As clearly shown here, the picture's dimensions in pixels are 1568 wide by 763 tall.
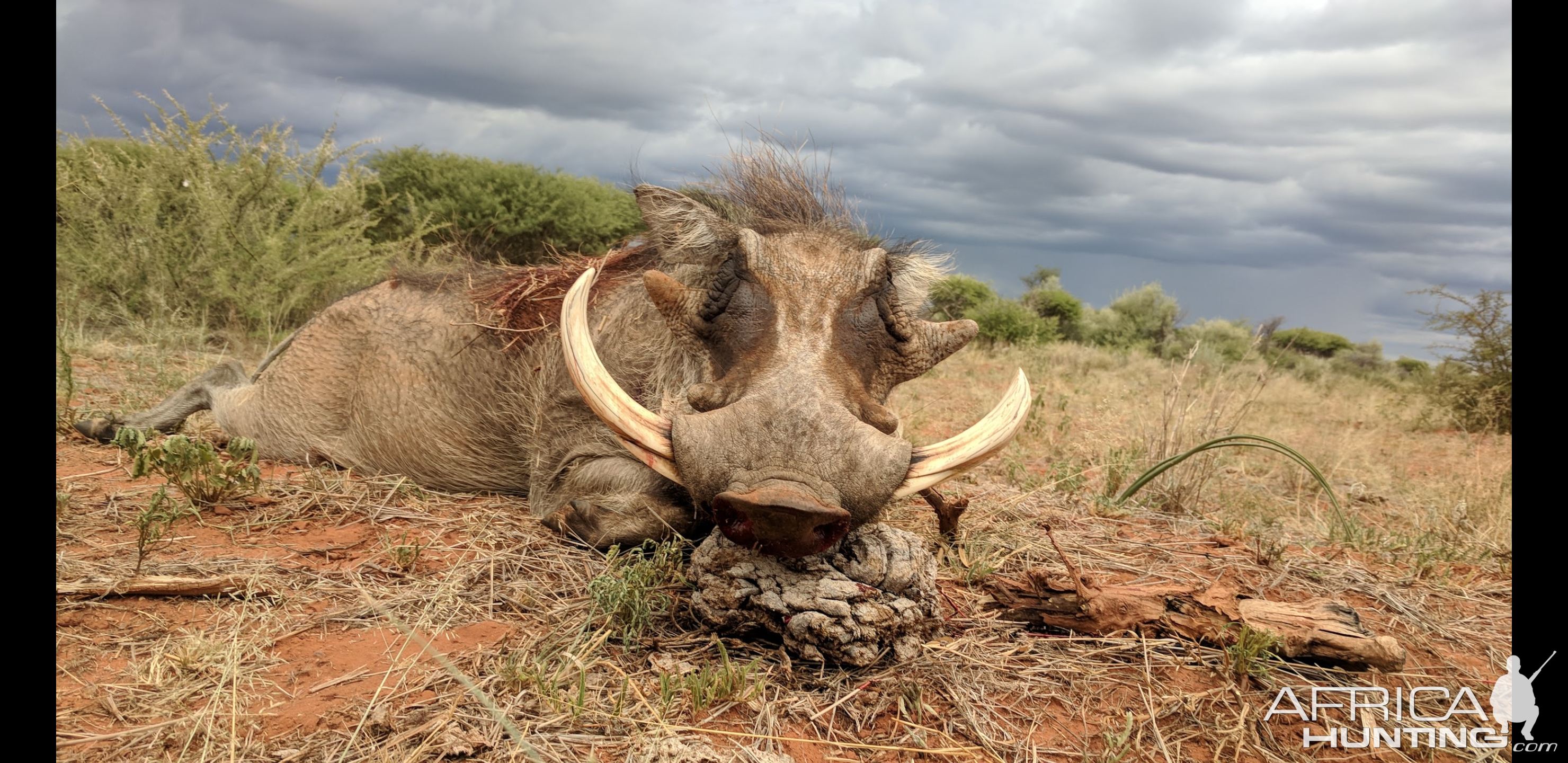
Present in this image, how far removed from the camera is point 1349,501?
5605mm

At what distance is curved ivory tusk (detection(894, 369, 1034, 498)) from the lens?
210 cm

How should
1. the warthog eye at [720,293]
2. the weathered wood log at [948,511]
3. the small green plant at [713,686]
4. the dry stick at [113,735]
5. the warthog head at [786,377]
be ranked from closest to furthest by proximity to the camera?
1. the dry stick at [113,735]
2. the small green plant at [713,686]
3. the warthog head at [786,377]
4. the warthog eye at [720,293]
5. the weathered wood log at [948,511]

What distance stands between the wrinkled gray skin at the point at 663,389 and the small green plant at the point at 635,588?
0.16 meters

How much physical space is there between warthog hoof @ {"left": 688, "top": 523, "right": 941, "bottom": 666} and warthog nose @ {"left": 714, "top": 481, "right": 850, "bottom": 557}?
14cm

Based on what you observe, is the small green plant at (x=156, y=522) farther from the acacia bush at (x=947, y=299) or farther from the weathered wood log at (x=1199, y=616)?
the acacia bush at (x=947, y=299)

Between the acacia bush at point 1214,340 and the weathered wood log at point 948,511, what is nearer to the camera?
the weathered wood log at point 948,511

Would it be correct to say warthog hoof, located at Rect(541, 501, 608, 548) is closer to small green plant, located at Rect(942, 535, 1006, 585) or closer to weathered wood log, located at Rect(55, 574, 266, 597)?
weathered wood log, located at Rect(55, 574, 266, 597)

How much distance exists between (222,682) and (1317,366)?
18984 millimetres

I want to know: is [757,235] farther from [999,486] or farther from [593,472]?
[999,486]

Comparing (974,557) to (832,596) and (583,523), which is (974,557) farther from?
(583,523)

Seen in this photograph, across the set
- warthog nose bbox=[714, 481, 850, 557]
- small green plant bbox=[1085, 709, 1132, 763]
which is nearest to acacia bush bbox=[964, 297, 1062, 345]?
small green plant bbox=[1085, 709, 1132, 763]

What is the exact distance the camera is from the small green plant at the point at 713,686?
6.08ft

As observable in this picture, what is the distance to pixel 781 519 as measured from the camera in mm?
1828
